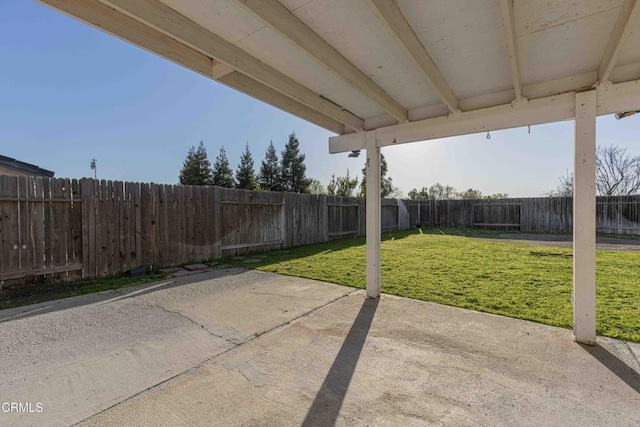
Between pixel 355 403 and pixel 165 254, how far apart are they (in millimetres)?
5461

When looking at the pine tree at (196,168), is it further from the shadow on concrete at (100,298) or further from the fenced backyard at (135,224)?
the shadow on concrete at (100,298)

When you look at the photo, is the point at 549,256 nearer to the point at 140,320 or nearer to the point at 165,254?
the point at 140,320

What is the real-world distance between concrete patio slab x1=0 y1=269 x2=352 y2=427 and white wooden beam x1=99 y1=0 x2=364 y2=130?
2.35 m

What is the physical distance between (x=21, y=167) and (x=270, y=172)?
20280mm

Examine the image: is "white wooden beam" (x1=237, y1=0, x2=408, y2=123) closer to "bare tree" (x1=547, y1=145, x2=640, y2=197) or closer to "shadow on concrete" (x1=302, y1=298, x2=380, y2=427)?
"shadow on concrete" (x1=302, y1=298, x2=380, y2=427)

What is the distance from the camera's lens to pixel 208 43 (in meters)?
1.95

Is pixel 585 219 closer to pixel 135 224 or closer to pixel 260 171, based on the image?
pixel 135 224

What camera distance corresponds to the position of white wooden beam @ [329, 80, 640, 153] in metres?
2.49

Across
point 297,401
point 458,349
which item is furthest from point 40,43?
point 458,349

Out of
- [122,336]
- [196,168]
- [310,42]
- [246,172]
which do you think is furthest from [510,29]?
[196,168]

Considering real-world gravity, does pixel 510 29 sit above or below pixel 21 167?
below

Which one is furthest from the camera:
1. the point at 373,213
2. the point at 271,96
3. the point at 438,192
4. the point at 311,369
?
the point at 438,192

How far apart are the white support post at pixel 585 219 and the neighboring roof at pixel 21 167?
41.9 ft
